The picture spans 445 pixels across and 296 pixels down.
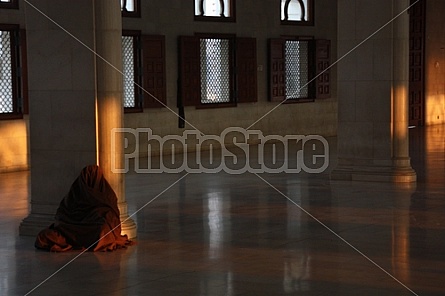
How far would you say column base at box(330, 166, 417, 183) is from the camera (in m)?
15.0

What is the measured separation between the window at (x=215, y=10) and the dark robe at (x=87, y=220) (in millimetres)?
11864

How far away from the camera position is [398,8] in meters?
14.7

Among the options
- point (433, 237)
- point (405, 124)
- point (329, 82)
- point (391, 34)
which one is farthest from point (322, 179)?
point (329, 82)

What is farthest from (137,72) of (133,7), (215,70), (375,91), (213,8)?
(375,91)

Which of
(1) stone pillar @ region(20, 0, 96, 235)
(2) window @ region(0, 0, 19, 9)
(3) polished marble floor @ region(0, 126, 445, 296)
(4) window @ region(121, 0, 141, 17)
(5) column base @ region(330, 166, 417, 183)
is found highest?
(4) window @ region(121, 0, 141, 17)

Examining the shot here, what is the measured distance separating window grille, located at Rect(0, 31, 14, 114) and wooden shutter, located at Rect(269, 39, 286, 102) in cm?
790

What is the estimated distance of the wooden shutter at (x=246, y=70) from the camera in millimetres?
22359

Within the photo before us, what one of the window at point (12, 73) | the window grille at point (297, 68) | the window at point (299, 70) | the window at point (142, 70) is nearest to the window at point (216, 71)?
the window at point (142, 70)

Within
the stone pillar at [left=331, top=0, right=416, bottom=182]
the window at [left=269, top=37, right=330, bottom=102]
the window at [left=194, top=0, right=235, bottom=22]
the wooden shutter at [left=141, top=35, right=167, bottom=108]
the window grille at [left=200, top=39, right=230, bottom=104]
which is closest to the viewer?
the stone pillar at [left=331, top=0, right=416, bottom=182]

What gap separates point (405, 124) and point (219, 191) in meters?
3.42

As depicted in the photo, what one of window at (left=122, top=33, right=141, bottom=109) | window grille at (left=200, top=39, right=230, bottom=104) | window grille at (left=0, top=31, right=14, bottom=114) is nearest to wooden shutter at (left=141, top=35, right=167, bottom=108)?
window at (left=122, top=33, right=141, bottom=109)

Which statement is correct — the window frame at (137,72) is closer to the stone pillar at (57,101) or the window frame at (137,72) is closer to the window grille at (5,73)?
the window grille at (5,73)

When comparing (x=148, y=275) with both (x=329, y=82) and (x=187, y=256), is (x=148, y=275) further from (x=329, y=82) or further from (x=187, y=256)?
(x=329, y=82)

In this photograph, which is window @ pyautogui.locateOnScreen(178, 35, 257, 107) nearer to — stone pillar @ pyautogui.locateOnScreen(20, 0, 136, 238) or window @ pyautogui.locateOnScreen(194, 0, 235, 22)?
window @ pyautogui.locateOnScreen(194, 0, 235, 22)
